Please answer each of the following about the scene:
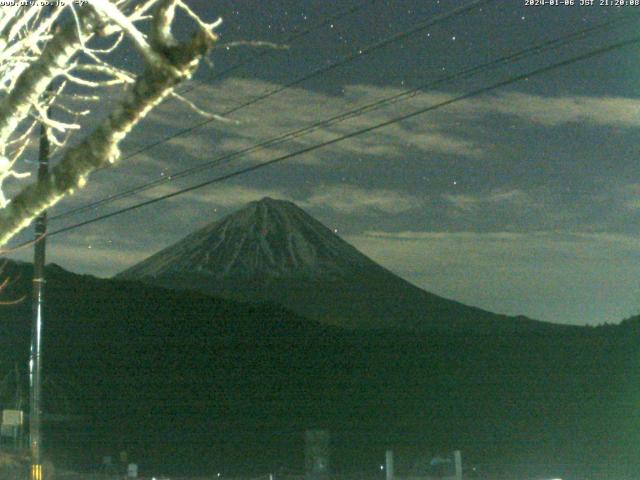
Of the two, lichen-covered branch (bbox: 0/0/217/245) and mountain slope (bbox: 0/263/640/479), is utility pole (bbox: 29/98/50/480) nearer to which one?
lichen-covered branch (bbox: 0/0/217/245)

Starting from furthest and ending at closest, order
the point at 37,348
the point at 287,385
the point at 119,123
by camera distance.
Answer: the point at 287,385 → the point at 37,348 → the point at 119,123

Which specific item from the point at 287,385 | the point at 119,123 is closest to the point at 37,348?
the point at 119,123

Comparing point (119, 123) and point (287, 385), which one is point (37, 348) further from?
point (287, 385)

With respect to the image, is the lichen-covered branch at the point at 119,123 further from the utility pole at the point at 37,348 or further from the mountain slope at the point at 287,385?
the mountain slope at the point at 287,385

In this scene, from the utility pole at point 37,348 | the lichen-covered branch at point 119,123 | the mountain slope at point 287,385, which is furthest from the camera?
the mountain slope at point 287,385

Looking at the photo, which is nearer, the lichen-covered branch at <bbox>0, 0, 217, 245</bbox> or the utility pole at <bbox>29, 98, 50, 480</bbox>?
the lichen-covered branch at <bbox>0, 0, 217, 245</bbox>

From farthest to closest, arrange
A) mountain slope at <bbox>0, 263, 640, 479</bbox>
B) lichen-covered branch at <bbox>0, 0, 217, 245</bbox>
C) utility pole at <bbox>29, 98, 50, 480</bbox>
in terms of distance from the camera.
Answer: mountain slope at <bbox>0, 263, 640, 479</bbox> → utility pole at <bbox>29, 98, 50, 480</bbox> → lichen-covered branch at <bbox>0, 0, 217, 245</bbox>

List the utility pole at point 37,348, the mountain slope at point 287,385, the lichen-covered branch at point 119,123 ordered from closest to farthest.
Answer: the lichen-covered branch at point 119,123 < the utility pole at point 37,348 < the mountain slope at point 287,385

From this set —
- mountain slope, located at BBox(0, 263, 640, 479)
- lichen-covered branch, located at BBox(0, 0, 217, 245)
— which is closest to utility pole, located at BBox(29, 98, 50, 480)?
lichen-covered branch, located at BBox(0, 0, 217, 245)

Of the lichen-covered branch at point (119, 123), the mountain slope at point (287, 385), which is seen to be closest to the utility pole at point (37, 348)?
the lichen-covered branch at point (119, 123)

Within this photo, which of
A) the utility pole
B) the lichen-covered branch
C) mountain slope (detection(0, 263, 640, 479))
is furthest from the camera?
mountain slope (detection(0, 263, 640, 479))

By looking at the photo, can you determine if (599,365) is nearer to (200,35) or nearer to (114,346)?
(114,346)
